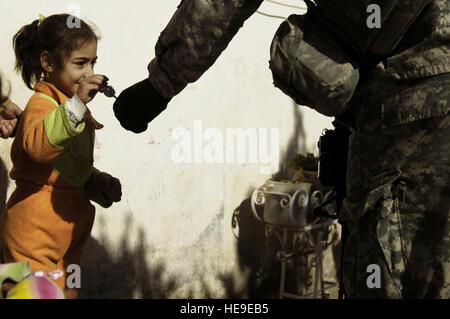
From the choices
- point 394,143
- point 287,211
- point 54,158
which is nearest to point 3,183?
point 54,158

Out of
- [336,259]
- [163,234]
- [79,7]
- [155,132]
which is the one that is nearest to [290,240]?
[336,259]

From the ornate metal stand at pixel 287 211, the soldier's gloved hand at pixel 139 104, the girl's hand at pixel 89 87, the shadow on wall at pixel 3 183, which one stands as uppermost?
the girl's hand at pixel 89 87

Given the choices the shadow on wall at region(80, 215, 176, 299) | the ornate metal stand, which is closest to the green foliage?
the ornate metal stand

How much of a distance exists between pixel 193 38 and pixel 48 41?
3.64 ft

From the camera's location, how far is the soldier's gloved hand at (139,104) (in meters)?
1.98

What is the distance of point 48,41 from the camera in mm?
2705

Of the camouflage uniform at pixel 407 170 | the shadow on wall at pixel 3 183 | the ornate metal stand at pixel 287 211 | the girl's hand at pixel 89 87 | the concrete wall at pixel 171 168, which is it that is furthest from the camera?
the ornate metal stand at pixel 287 211

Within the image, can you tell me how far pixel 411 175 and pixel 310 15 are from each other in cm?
57

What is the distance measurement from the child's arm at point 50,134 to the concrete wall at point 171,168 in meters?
0.92

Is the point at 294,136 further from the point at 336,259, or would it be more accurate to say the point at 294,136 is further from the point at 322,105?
the point at 322,105

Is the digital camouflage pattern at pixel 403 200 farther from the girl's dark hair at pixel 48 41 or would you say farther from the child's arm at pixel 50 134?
the girl's dark hair at pixel 48 41

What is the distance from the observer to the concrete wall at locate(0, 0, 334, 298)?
3.59m

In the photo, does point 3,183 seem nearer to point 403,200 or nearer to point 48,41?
point 48,41

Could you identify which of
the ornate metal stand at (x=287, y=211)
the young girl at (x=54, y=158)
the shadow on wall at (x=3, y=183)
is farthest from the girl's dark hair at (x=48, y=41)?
the ornate metal stand at (x=287, y=211)
